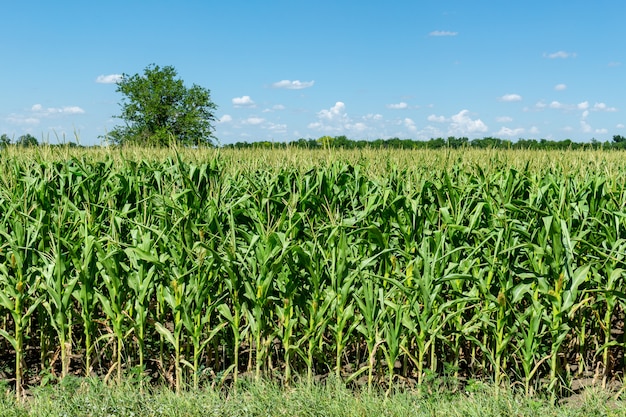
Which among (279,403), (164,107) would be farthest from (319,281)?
(164,107)

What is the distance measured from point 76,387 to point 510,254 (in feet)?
10.8

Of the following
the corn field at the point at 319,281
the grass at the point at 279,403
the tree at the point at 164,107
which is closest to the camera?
the grass at the point at 279,403

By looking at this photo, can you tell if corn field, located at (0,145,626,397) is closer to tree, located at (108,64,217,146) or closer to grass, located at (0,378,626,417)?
grass, located at (0,378,626,417)

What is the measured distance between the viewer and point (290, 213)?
4383 mm

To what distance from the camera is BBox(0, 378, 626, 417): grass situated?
3.81 meters

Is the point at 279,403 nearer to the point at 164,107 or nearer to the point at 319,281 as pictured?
the point at 319,281

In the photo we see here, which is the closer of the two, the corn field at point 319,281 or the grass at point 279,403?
the grass at point 279,403

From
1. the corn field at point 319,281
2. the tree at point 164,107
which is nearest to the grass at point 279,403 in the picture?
the corn field at point 319,281

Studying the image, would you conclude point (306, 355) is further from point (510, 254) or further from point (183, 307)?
point (510, 254)

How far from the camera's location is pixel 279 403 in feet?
12.8

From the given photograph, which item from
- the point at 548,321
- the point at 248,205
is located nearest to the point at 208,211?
the point at 248,205

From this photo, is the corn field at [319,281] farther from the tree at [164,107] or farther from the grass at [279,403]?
the tree at [164,107]

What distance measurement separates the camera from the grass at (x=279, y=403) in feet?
12.5

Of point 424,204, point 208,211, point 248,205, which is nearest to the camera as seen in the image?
point 208,211
